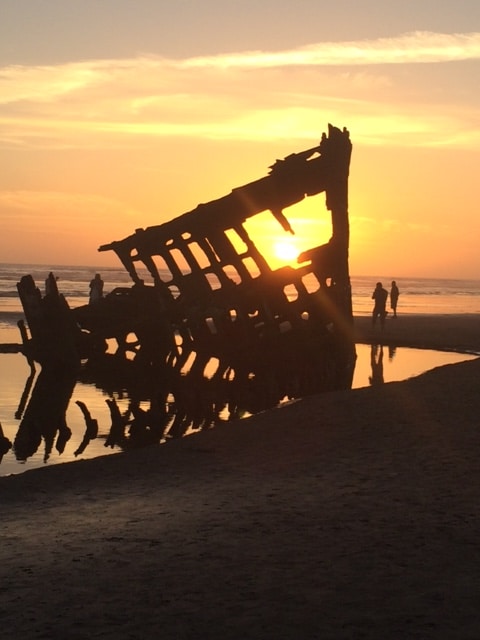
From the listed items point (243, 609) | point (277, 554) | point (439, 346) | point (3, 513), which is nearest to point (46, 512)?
point (3, 513)

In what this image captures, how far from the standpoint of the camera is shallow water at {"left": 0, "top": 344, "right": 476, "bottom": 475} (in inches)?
380

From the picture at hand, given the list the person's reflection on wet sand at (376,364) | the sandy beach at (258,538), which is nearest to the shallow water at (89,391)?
the person's reflection on wet sand at (376,364)

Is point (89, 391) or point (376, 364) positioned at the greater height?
point (376, 364)

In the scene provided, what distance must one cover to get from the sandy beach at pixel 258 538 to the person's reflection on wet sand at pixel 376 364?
227 inches

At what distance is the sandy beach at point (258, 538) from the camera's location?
4.01 m

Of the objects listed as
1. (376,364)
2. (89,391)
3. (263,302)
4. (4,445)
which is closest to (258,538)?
(4,445)

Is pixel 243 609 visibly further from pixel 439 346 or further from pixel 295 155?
pixel 439 346

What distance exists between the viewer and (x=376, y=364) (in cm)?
2000

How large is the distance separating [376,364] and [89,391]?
6971 mm

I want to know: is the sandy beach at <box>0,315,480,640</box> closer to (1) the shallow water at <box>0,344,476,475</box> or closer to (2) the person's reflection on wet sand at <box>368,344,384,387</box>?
(1) the shallow water at <box>0,344,476,475</box>

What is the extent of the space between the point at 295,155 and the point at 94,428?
7.51 m

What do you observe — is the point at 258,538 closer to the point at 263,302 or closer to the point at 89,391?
the point at 89,391

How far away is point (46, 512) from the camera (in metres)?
6.54

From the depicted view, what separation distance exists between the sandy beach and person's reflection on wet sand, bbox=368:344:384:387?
227 inches
